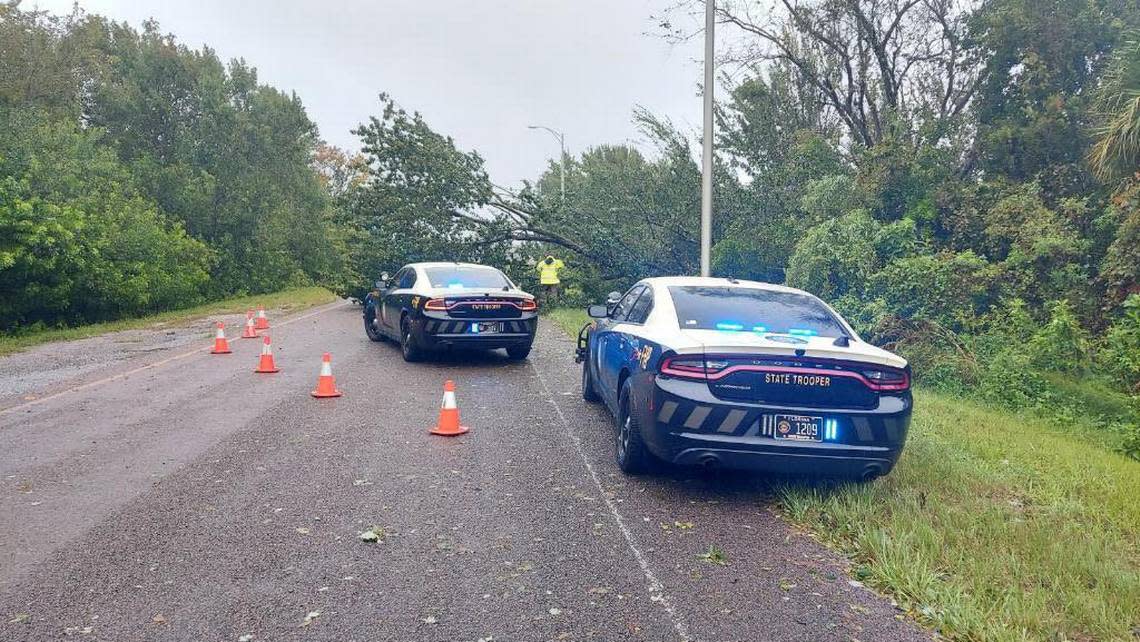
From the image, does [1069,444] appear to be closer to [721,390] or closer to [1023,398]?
[1023,398]

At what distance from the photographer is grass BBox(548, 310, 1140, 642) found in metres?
3.95

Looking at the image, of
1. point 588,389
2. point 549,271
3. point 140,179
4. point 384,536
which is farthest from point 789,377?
point 140,179

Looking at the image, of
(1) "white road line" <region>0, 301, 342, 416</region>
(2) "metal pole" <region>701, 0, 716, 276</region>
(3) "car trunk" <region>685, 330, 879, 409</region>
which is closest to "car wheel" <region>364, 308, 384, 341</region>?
(1) "white road line" <region>0, 301, 342, 416</region>

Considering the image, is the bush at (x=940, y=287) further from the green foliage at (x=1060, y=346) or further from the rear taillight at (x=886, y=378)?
the rear taillight at (x=886, y=378)

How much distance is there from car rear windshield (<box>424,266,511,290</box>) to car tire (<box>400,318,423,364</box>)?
2.63 feet

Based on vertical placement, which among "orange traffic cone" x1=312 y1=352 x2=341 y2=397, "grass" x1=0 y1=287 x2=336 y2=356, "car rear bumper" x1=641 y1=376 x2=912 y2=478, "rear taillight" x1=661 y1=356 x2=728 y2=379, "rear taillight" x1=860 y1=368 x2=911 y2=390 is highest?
"rear taillight" x1=661 y1=356 x2=728 y2=379

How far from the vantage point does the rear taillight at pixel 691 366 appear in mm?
5656

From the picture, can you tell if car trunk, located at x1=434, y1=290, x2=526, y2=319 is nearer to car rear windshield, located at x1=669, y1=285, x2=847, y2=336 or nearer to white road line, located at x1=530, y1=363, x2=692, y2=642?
white road line, located at x1=530, y1=363, x2=692, y2=642

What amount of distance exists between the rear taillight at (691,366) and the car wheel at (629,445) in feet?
1.92

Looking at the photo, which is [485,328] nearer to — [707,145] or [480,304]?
[480,304]

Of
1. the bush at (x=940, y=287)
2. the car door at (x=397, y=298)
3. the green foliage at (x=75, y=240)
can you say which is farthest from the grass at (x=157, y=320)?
the bush at (x=940, y=287)

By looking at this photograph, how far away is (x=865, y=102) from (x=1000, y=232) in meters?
7.09

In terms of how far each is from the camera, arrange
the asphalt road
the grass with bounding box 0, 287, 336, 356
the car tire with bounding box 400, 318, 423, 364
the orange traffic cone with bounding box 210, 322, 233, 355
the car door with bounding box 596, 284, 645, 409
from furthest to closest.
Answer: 1. the grass with bounding box 0, 287, 336, 356
2. the orange traffic cone with bounding box 210, 322, 233, 355
3. the car tire with bounding box 400, 318, 423, 364
4. the car door with bounding box 596, 284, 645, 409
5. the asphalt road

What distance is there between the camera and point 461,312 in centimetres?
1210
